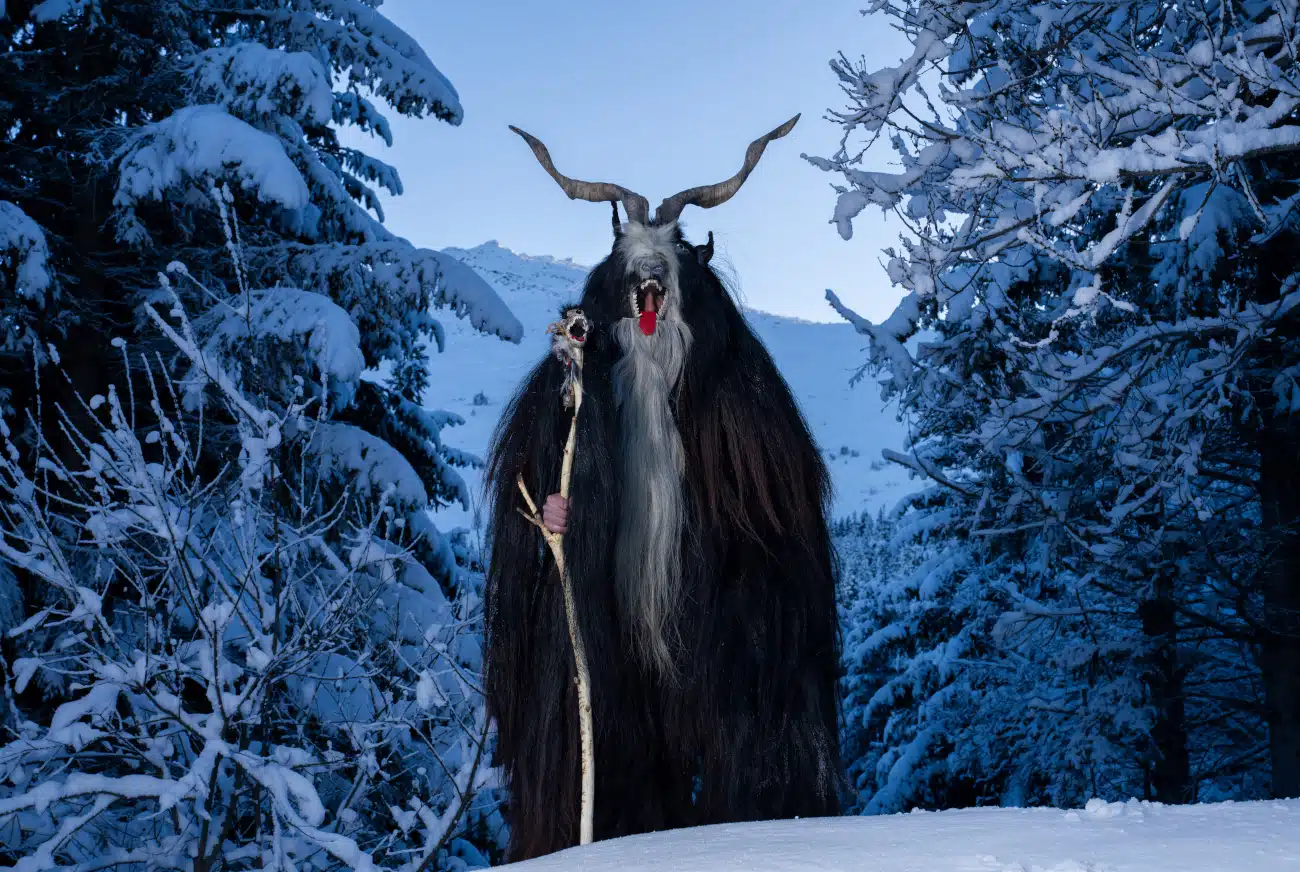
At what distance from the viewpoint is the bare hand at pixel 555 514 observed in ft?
11.7

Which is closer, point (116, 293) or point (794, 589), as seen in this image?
point (794, 589)

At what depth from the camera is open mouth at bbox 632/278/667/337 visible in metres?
3.83

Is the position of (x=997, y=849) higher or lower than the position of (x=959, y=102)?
lower

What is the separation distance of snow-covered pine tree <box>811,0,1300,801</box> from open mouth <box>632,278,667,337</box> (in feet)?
3.52

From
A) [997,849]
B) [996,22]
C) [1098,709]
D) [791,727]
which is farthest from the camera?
[1098,709]

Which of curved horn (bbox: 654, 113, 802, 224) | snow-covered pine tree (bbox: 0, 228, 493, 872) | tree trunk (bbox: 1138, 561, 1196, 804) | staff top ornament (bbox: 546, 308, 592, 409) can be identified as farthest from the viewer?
tree trunk (bbox: 1138, 561, 1196, 804)

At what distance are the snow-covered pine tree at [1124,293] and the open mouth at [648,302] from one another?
1.07 meters

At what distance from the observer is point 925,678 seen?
1584 centimetres

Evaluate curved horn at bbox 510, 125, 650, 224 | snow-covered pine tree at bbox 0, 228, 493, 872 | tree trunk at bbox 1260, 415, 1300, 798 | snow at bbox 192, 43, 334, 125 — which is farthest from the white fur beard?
snow at bbox 192, 43, 334, 125

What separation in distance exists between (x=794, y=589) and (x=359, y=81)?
6.87 m

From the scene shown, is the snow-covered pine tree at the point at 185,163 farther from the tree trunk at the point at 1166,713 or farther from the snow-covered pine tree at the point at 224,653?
the tree trunk at the point at 1166,713

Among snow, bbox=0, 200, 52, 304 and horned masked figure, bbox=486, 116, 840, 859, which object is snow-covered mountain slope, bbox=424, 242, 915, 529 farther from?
horned masked figure, bbox=486, 116, 840, 859

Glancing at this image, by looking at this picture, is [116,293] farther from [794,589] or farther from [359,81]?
[794,589]

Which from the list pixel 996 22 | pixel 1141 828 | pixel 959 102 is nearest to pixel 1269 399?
pixel 996 22
